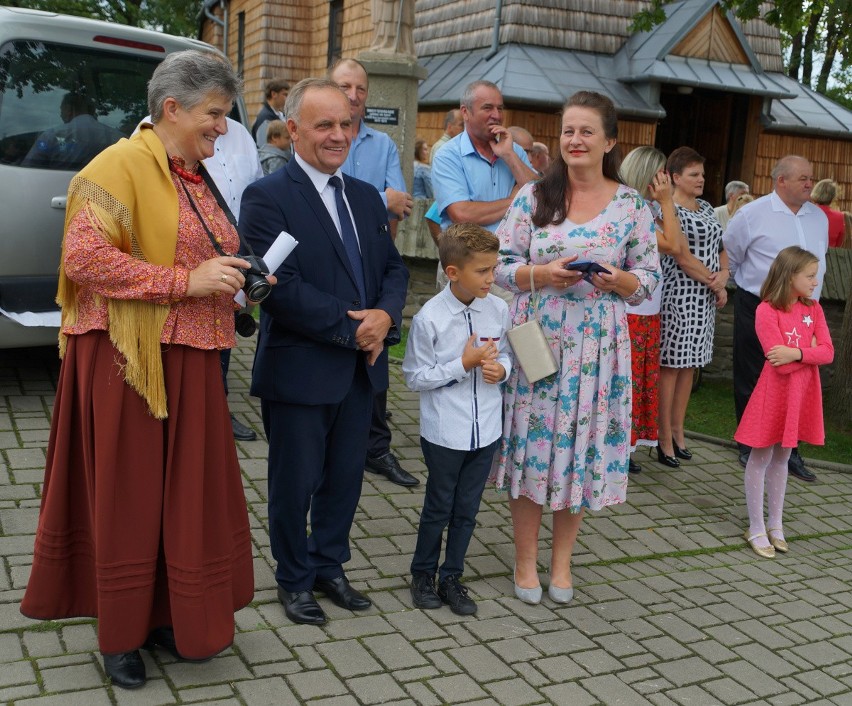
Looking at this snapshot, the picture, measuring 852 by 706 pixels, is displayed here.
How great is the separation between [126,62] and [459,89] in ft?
28.3

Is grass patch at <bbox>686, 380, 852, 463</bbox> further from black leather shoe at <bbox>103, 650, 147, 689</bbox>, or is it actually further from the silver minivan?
black leather shoe at <bbox>103, 650, 147, 689</bbox>

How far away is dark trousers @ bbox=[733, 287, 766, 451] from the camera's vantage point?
6914 mm

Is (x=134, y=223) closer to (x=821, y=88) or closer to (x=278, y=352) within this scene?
(x=278, y=352)

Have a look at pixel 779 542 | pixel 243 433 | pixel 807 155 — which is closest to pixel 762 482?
pixel 779 542

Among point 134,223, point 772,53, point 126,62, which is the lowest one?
point 134,223

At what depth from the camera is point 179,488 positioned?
3.36m

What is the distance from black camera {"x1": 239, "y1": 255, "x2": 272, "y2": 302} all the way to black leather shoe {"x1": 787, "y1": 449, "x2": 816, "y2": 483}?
4.70 meters

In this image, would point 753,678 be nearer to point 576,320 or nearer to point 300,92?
point 576,320

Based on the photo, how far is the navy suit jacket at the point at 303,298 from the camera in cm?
372

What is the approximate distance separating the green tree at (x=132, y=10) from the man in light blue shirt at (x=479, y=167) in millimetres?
18981

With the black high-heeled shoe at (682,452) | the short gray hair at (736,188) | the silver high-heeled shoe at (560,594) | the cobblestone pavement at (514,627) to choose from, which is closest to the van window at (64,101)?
the cobblestone pavement at (514,627)

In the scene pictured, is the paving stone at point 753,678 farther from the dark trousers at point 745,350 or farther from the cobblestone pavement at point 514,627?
the dark trousers at point 745,350

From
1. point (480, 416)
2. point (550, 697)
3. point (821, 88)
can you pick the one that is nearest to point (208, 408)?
point (480, 416)

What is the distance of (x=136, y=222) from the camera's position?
3271 mm
